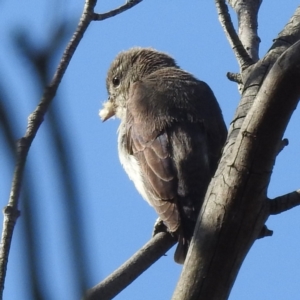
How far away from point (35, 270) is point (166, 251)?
3143 mm

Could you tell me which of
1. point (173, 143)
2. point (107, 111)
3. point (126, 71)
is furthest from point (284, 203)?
point (107, 111)

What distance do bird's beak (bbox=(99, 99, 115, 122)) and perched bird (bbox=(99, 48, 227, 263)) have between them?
0.92 m

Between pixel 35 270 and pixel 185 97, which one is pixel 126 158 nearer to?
pixel 185 97

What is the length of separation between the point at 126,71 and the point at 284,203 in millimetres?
4506

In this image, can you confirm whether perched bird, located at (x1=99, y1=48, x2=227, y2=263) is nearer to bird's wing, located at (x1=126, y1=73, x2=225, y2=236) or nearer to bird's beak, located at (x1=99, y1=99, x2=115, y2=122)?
bird's wing, located at (x1=126, y1=73, x2=225, y2=236)

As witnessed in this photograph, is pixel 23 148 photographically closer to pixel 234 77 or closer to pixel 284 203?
pixel 284 203

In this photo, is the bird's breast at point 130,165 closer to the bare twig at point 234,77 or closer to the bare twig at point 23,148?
the bare twig at point 234,77

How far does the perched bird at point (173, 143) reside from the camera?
4.90 metres

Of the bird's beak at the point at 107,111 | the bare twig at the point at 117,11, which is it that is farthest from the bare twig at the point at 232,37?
the bird's beak at the point at 107,111

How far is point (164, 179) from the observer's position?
511 centimetres

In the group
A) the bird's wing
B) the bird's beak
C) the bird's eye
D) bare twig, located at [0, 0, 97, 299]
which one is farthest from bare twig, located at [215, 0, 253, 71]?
the bird's beak

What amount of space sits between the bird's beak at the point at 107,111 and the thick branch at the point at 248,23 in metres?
2.17

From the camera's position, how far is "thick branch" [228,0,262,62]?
5.34m

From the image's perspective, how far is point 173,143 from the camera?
540 centimetres
